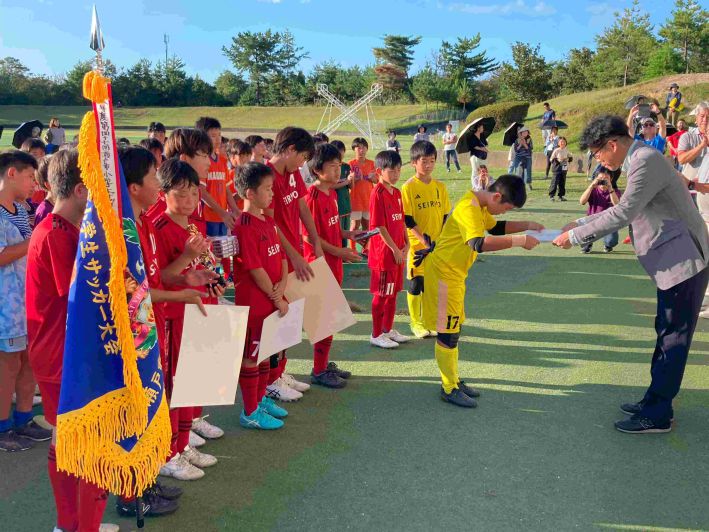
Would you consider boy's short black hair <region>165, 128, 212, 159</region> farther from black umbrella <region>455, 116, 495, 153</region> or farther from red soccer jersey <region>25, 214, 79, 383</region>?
black umbrella <region>455, 116, 495, 153</region>

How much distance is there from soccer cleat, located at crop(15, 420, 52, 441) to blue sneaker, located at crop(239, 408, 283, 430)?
126cm

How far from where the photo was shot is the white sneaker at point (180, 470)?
3.68m

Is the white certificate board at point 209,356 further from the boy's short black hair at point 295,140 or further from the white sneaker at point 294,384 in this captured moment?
the boy's short black hair at point 295,140

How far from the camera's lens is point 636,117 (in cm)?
1191

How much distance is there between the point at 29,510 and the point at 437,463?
2263mm

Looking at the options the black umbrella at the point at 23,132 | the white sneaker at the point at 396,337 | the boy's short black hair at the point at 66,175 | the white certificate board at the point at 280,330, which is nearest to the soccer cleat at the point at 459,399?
the white certificate board at the point at 280,330

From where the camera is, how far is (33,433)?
4180 mm

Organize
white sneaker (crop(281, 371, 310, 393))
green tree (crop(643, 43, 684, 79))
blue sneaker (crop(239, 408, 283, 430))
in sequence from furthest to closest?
green tree (crop(643, 43, 684, 79))
white sneaker (crop(281, 371, 310, 393))
blue sneaker (crop(239, 408, 283, 430))

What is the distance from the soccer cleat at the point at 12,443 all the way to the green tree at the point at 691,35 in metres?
51.5

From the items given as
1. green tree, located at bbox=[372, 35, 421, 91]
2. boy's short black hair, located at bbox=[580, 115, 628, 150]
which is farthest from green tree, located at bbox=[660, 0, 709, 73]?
boy's short black hair, located at bbox=[580, 115, 628, 150]

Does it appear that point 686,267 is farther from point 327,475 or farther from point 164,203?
point 164,203

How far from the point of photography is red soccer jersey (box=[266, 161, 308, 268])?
476 centimetres

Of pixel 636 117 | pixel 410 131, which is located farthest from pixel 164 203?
pixel 410 131

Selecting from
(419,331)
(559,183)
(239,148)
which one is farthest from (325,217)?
(559,183)
